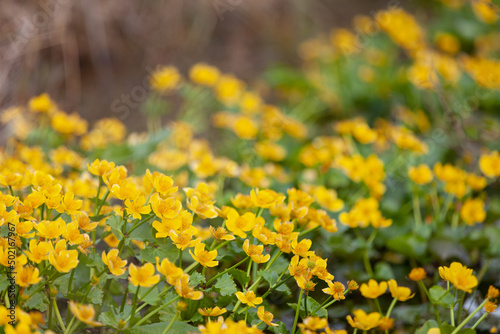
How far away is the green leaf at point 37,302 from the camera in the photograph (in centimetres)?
90

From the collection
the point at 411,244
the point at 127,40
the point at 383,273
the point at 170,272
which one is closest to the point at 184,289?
the point at 170,272

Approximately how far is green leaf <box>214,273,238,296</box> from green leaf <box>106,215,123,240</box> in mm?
217

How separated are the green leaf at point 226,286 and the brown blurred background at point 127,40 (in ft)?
5.61

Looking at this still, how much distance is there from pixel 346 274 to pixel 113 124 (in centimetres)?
104

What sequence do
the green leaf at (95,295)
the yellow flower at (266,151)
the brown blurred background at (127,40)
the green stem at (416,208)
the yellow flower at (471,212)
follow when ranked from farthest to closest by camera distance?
1. the brown blurred background at (127,40)
2. the yellow flower at (266,151)
3. the green stem at (416,208)
4. the yellow flower at (471,212)
5. the green leaf at (95,295)

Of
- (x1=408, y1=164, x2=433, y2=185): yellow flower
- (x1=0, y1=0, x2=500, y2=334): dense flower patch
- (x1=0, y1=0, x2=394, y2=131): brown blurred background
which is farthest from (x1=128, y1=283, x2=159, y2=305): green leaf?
(x1=0, y1=0, x2=394, y2=131): brown blurred background

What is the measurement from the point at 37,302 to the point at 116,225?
0.20 metres

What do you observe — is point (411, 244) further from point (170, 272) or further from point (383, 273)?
point (170, 272)

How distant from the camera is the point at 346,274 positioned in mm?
1384

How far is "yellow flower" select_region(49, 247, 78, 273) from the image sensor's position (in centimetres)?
82

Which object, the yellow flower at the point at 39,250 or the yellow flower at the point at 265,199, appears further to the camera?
the yellow flower at the point at 265,199

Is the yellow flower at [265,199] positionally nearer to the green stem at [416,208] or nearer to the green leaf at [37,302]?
the green leaf at [37,302]

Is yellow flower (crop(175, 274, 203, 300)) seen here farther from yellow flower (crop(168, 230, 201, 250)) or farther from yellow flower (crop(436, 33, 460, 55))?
yellow flower (crop(436, 33, 460, 55))

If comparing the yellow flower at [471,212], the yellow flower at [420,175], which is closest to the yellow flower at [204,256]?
the yellow flower at [420,175]
